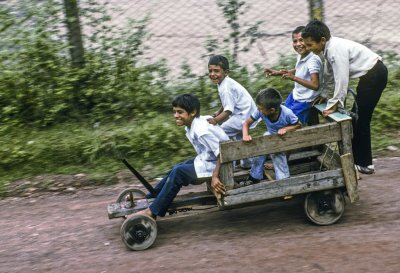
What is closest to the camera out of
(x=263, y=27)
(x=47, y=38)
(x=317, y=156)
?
(x=317, y=156)

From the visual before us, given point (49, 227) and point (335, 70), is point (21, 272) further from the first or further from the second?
point (335, 70)

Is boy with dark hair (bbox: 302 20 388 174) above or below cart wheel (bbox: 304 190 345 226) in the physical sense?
above

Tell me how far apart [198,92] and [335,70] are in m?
2.76

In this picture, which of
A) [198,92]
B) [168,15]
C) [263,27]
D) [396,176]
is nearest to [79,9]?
[168,15]

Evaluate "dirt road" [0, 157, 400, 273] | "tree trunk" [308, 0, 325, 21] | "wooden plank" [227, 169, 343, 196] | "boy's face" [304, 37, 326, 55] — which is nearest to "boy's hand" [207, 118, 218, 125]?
"wooden plank" [227, 169, 343, 196]

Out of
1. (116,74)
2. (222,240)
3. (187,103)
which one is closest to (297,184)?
(222,240)

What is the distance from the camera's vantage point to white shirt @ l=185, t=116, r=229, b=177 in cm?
505

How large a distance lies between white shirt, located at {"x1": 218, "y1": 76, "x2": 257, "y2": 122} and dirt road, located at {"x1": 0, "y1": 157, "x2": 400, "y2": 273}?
0.87 meters

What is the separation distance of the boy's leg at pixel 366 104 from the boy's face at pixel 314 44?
0.58 m

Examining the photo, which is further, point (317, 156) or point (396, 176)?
point (396, 176)

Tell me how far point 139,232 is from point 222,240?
2.17 feet

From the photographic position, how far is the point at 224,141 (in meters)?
4.97

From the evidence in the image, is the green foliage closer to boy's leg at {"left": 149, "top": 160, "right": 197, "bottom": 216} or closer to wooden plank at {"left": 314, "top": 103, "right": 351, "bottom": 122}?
boy's leg at {"left": 149, "top": 160, "right": 197, "bottom": 216}

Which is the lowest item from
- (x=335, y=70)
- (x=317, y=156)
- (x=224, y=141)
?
(x=317, y=156)
